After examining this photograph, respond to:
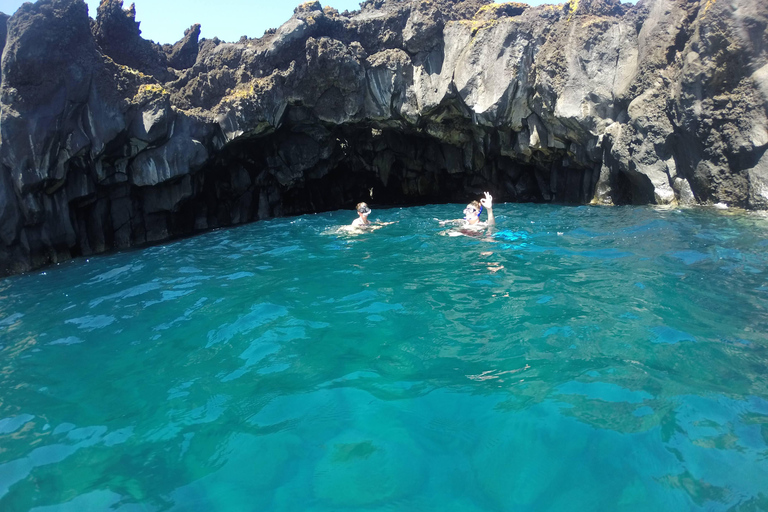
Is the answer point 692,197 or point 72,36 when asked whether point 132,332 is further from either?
point 692,197

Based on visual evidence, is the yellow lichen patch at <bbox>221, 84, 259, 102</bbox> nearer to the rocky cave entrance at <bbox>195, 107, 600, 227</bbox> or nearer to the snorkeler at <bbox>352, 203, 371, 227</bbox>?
the rocky cave entrance at <bbox>195, 107, 600, 227</bbox>

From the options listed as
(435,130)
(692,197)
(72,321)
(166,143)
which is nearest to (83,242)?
(166,143)

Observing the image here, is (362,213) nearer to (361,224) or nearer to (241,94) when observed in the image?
(361,224)

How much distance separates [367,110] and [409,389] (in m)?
16.2

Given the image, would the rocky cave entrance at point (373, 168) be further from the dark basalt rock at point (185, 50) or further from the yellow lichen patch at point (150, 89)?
the dark basalt rock at point (185, 50)

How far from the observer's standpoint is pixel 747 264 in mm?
7344

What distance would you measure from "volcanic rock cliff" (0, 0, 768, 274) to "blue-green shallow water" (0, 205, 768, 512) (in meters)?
6.04

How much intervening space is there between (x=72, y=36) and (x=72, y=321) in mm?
10583

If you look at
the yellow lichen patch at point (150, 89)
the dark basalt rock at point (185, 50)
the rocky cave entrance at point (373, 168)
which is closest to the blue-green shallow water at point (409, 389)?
the yellow lichen patch at point (150, 89)

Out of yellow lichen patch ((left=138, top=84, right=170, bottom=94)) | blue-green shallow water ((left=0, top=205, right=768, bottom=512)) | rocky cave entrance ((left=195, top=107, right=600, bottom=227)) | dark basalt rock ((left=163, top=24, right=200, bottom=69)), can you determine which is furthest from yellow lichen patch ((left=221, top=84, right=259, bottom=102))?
blue-green shallow water ((left=0, top=205, right=768, bottom=512))

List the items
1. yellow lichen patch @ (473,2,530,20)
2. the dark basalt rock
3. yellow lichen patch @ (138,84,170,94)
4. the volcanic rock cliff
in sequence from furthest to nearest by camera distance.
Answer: the dark basalt rock < yellow lichen patch @ (473,2,530,20) < yellow lichen patch @ (138,84,170,94) < the volcanic rock cliff

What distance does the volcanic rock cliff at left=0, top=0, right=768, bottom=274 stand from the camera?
1251cm

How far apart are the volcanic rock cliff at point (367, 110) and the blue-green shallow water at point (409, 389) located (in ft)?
19.8

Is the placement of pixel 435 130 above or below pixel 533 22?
below
